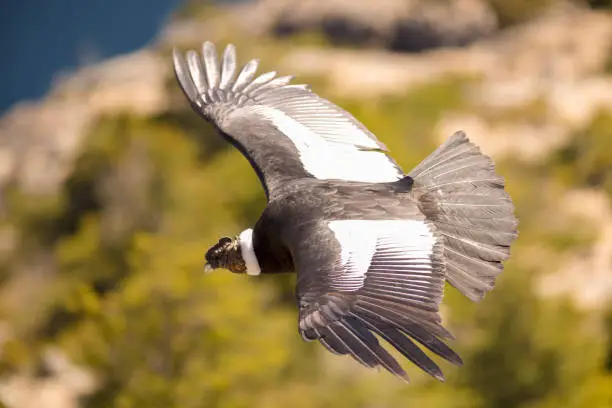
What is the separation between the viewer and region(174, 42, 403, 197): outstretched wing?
21.5ft

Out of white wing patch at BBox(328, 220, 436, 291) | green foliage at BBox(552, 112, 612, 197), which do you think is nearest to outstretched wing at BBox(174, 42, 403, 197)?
white wing patch at BBox(328, 220, 436, 291)

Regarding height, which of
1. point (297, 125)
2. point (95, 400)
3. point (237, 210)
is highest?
point (297, 125)

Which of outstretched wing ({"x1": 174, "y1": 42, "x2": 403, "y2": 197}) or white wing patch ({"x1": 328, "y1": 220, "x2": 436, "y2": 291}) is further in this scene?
outstretched wing ({"x1": 174, "y1": 42, "x2": 403, "y2": 197})

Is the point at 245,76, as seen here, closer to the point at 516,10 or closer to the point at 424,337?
the point at 424,337

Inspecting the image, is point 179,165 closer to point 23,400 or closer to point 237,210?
point 237,210

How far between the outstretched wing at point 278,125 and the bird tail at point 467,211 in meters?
0.35

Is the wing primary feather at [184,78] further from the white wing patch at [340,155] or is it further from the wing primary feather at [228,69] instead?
the white wing patch at [340,155]

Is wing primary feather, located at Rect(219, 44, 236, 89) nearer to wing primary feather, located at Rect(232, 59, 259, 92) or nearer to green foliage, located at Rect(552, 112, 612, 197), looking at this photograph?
wing primary feather, located at Rect(232, 59, 259, 92)

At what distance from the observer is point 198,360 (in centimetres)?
1580

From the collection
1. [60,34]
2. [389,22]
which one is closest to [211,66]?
[60,34]

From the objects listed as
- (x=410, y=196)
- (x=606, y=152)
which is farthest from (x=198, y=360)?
(x=606, y=152)

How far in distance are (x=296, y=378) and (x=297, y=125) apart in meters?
10.7

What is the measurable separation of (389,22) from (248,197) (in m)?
34.0

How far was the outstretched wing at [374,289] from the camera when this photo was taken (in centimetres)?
445
